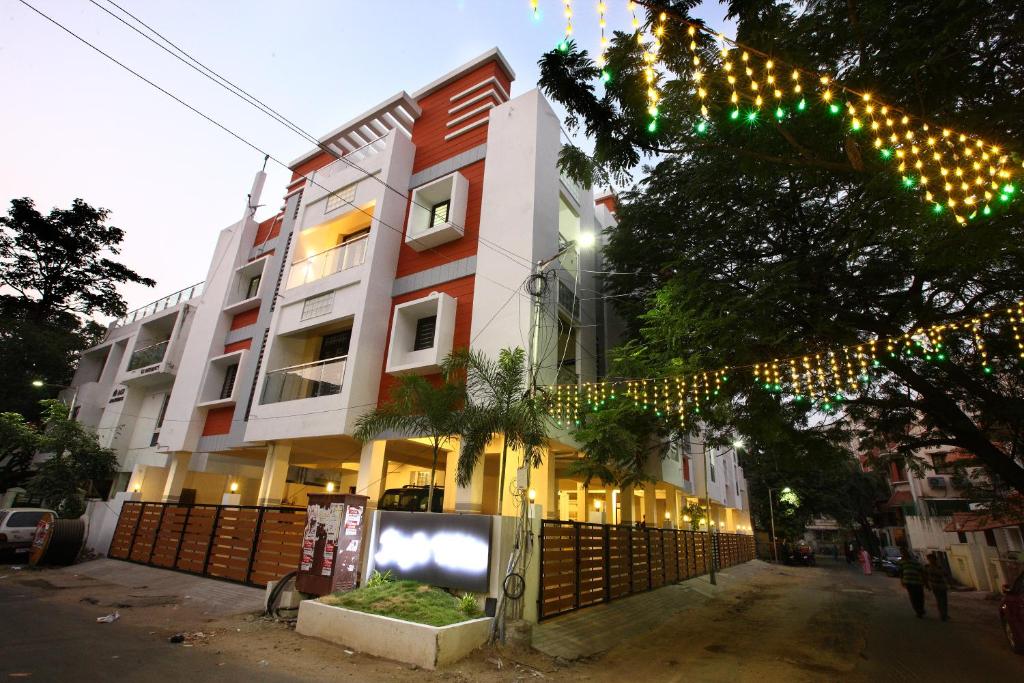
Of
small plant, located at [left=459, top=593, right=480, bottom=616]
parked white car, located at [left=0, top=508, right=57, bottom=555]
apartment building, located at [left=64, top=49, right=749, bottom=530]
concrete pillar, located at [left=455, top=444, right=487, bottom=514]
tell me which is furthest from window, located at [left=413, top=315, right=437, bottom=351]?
parked white car, located at [left=0, top=508, right=57, bottom=555]

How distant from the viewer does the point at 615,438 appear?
11562 millimetres

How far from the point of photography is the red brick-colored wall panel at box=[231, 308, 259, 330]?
63.2 ft

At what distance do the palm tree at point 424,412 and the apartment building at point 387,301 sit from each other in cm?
133

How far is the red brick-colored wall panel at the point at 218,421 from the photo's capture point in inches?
687

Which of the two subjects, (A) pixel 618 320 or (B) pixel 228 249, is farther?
(B) pixel 228 249

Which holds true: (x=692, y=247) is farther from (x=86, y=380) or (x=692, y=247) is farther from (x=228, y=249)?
(x=86, y=380)

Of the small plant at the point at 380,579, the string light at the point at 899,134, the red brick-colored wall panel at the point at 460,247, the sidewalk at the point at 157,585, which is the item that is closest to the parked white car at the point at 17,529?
the sidewalk at the point at 157,585

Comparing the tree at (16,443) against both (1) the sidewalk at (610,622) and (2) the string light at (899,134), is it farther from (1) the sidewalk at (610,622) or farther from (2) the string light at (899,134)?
(2) the string light at (899,134)

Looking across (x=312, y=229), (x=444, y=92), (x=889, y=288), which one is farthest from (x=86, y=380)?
(x=889, y=288)

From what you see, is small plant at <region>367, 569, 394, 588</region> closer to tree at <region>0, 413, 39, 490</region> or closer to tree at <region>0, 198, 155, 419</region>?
tree at <region>0, 413, 39, 490</region>

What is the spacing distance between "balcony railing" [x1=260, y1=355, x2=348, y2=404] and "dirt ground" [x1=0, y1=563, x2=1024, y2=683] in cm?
576

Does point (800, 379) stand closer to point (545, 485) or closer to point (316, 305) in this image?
point (545, 485)

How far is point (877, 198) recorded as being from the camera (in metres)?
7.44

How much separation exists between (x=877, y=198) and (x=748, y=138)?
2.22 meters
